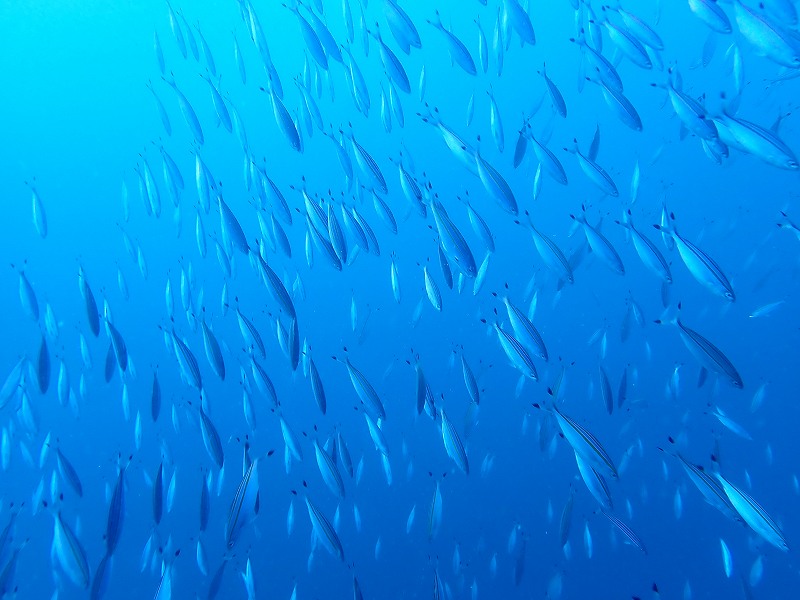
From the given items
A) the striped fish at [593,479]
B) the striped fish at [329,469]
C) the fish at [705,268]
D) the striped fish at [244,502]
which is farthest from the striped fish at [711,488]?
the striped fish at [244,502]

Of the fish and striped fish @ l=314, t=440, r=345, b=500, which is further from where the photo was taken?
striped fish @ l=314, t=440, r=345, b=500

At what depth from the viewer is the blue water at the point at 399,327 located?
23.5 ft

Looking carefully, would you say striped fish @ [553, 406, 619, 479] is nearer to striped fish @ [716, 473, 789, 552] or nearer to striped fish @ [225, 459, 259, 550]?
striped fish @ [716, 473, 789, 552]

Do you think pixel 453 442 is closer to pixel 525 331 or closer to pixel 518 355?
pixel 518 355

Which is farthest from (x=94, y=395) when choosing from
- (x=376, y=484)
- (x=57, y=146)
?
(x=57, y=146)

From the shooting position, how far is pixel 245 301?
2664cm

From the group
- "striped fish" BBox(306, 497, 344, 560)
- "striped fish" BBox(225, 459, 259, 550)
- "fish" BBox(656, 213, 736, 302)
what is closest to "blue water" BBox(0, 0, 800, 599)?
"striped fish" BBox(225, 459, 259, 550)

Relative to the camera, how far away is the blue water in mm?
7168

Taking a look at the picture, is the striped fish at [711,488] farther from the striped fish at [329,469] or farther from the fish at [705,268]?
the striped fish at [329,469]

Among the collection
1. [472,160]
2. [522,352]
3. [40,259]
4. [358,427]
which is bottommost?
[40,259]

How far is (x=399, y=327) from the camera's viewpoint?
74.8 feet

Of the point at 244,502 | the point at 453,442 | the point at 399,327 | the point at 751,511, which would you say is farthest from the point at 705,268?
the point at 399,327

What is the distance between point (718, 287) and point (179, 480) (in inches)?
724

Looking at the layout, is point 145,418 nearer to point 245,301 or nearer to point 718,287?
point 245,301
